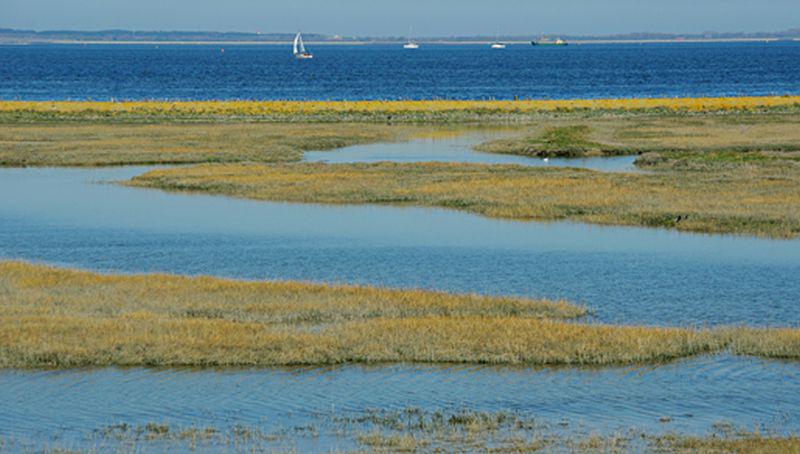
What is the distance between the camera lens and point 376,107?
96.1m

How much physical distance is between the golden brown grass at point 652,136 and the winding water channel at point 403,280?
22.8ft

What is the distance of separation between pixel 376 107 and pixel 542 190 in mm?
50896

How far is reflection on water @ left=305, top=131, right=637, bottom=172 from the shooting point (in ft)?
190

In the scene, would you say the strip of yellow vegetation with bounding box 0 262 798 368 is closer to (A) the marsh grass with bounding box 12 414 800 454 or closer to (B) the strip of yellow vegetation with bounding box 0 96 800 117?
(A) the marsh grass with bounding box 12 414 800 454

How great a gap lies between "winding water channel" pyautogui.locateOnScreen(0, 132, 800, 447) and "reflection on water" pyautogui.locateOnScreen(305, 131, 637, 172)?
1.95 metres

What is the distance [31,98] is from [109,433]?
368 feet

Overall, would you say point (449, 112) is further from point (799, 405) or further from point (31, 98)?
point (799, 405)

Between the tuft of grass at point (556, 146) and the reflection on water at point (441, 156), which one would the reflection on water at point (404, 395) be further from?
the tuft of grass at point (556, 146)

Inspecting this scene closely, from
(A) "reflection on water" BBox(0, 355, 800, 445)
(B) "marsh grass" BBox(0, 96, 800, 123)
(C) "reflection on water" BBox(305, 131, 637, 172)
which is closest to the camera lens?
(A) "reflection on water" BBox(0, 355, 800, 445)

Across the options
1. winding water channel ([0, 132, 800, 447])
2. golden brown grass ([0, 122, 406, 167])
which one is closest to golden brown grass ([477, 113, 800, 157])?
winding water channel ([0, 132, 800, 447])

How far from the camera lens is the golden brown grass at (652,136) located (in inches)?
2474

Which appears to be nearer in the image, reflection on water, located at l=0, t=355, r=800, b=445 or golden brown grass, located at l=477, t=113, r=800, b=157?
reflection on water, located at l=0, t=355, r=800, b=445

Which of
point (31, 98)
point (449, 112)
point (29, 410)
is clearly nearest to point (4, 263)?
point (29, 410)

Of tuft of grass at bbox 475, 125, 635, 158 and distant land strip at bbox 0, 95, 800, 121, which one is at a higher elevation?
tuft of grass at bbox 475, 125, 635, 158
